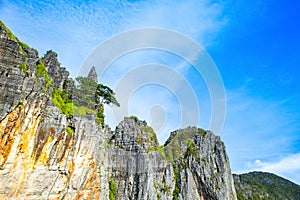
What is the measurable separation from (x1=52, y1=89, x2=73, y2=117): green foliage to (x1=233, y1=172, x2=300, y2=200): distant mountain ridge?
2801 inches

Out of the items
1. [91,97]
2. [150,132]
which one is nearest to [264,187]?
[150,132]

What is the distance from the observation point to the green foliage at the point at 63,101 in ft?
85.7

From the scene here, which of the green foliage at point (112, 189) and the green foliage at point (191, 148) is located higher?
the green foliage at point (191, 148)

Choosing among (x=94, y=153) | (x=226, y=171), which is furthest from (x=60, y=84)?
(x=226, y=171)

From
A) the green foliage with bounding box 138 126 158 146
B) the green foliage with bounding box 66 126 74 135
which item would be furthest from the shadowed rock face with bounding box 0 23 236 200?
the green foliage with bounding box 138 126 158 146

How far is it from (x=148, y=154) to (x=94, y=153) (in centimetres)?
1503

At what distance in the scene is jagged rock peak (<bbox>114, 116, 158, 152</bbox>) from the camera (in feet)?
135

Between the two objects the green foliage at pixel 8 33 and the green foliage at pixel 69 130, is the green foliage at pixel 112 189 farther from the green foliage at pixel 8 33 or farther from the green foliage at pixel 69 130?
the green foliage at pixel 8 33

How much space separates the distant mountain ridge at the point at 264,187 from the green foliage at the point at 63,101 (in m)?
71.2

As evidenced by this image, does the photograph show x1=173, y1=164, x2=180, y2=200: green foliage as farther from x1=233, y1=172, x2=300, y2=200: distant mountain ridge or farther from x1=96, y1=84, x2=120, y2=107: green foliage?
x1=233, y1=172, x2=300, y2=200: distant mountain ridge

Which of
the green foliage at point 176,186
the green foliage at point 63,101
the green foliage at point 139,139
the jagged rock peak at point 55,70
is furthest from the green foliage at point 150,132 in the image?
the jagged rock peak at point 55,70

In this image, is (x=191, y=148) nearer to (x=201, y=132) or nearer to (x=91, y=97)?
(x=201, y=132)

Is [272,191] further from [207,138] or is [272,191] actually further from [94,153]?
[94,153]

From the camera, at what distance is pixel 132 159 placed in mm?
39500
